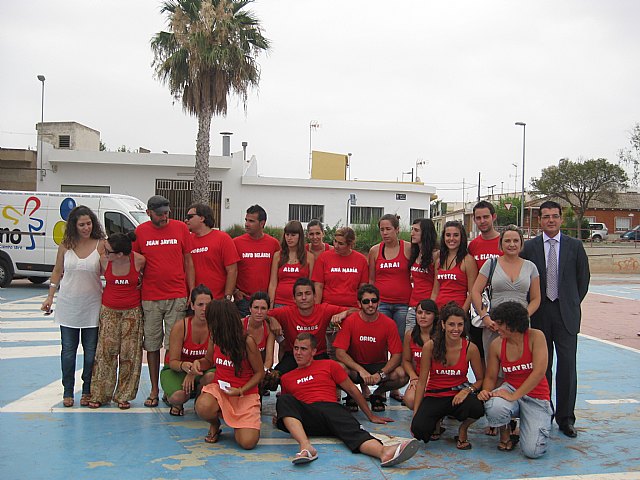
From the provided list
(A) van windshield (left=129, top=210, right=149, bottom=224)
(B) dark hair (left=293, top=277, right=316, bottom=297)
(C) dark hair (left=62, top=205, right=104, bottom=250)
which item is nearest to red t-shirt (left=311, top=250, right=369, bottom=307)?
(B) dark hair (left=293, top=277, right=316, bottom=297)

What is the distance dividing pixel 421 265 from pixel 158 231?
8.79 ft

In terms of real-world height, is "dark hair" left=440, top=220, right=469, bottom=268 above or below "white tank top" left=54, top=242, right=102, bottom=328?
above

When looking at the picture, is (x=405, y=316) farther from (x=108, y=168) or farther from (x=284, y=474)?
(x=108, y=168)

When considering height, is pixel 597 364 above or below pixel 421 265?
below

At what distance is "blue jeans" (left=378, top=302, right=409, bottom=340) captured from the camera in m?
6.73

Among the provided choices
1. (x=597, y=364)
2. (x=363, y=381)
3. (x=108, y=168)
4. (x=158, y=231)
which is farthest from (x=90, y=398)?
(x=108, y=168)

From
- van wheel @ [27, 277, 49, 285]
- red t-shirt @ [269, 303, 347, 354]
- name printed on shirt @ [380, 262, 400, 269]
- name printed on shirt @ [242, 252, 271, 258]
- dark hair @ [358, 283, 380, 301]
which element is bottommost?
van wheel @ [27, 277, 49, 285]

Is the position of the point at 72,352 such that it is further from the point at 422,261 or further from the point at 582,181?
the point at 582,181

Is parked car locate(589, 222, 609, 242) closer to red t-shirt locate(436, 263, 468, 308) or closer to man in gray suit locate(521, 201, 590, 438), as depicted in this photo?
man in gray suit locate(521, 201, 590, 438)

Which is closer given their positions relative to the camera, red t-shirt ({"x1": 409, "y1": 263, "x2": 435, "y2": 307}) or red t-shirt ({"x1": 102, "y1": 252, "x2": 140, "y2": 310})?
red t-shirt ({"x1": 102, "y1": 252, "x2": 140, "y2": 310})

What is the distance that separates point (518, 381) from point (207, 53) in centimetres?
1978

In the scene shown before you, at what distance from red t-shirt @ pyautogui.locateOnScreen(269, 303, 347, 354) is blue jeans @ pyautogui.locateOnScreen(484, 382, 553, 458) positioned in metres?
1.78

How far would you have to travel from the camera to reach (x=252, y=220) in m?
6.79

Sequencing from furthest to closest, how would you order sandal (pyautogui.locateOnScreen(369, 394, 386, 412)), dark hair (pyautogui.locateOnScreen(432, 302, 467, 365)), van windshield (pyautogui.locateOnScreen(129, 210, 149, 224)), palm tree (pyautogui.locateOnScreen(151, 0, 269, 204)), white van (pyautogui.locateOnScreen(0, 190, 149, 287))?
palm tree (pyautogui.locateOnScreen(151, 0, 269, 204)) < van windshield (pyautogui.locateOnScreen(129, 210, 149, 224)) < white van (pyautogui.locateOnScreen(0, 190, 149, 287)) < sandal (pyautogui.locateOnScreen(369, 394, 386, 412)) < dark hair (pyautogui.locateOnScreen(432, 302, 467, 365))
